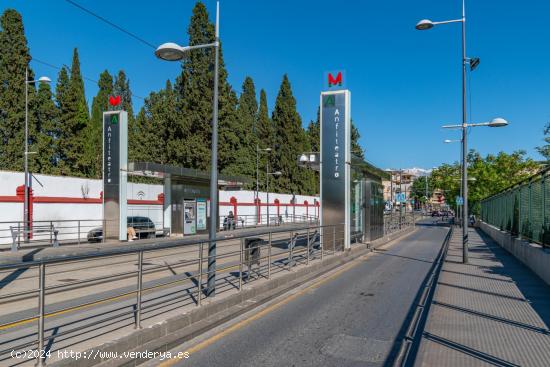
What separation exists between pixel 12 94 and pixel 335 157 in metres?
31.2

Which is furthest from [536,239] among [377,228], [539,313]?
[377,228]

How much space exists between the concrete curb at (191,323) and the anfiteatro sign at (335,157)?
6.90 meters

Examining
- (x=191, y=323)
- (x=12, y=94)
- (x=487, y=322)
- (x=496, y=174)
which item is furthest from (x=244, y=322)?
(x=496, y=174)

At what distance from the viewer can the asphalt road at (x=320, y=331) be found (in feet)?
18.6

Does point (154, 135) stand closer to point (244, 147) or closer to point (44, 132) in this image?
point (244, 147)

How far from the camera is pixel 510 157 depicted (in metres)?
51.6

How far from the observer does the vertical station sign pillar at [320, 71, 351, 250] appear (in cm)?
1827

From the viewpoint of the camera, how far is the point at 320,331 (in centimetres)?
695

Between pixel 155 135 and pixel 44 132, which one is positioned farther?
pixel 155 135

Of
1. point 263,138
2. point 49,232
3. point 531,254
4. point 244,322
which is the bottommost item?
point 244,322

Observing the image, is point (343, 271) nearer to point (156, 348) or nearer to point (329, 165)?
point (329, 165)

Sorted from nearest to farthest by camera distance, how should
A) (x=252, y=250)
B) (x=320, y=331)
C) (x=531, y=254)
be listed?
(x=320, y=331), (x=252, y=250), (x=531, y=254)

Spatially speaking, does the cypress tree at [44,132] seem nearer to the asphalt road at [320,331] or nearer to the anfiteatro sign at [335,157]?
the anfiteatro sign at [335,157]

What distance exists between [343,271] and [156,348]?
28.0 ft
